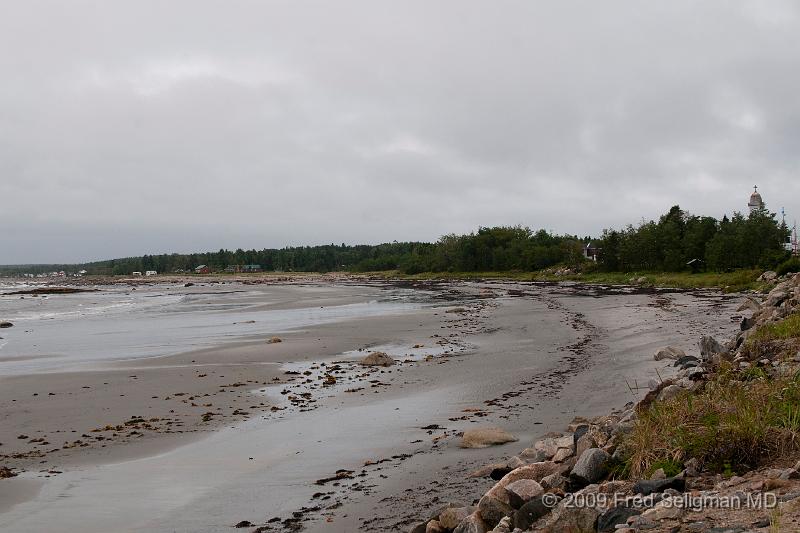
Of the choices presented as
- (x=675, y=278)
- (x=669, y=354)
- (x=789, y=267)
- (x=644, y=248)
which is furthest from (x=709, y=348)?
(x=644, y=248)

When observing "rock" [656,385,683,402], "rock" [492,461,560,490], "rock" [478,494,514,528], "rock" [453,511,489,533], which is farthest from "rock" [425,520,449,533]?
"rock" [656,385,683,402]

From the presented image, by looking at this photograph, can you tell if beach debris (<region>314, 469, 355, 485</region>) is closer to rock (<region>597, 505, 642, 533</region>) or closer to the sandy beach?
the sandy beach

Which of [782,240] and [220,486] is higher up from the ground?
[782,240]

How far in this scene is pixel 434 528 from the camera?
220 inches

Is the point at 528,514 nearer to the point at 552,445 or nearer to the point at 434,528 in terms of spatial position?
the point at 434,528

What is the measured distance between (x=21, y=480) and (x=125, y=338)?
18.9 metres

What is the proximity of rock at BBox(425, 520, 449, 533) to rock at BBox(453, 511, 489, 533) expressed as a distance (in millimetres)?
229

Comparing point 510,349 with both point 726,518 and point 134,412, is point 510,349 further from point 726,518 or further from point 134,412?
point 726,518

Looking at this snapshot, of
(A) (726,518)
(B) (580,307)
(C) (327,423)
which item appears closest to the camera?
(A) (726,518)

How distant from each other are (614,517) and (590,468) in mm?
1224

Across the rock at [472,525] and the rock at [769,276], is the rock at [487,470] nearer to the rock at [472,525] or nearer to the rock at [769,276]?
the rock at [472,525]

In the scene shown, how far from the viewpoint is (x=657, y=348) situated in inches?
→ 695

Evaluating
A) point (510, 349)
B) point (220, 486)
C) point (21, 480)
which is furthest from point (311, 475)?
point (510, 349)

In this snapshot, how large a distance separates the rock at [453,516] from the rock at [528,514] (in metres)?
0.56
